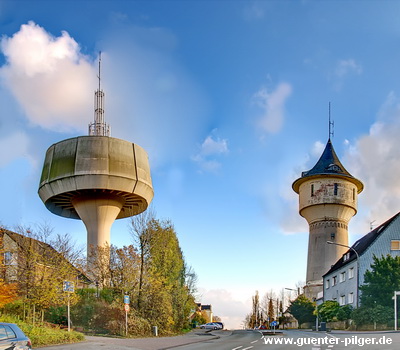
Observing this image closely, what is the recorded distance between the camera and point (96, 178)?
148 feet

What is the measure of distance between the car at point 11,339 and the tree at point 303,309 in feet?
170

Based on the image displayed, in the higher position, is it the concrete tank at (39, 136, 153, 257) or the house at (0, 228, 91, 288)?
the concrete tank at (39, 136, 153, 257)

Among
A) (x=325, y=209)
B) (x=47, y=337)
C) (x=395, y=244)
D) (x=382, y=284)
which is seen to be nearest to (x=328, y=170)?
(x=325, y=209)

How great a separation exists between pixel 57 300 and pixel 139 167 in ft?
71.9

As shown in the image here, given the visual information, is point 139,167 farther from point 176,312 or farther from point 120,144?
point 176,312

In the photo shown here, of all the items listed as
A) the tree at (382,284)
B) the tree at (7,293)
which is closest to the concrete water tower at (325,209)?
the tree at (382,284)

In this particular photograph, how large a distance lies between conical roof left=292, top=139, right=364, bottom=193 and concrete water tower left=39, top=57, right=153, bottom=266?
69.8ft

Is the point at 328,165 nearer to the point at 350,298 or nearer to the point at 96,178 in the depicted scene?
the point at 350,298

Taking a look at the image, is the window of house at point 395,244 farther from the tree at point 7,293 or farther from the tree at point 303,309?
the tree at point 7,293

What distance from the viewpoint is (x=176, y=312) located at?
37125 millimetres

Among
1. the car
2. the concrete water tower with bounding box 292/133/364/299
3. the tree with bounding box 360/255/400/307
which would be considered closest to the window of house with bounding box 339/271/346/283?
the concrete water tower with bounding box 292/133/364/299

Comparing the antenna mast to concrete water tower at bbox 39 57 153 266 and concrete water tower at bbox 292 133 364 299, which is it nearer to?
concrete water tower at bbox 39 57 153 266

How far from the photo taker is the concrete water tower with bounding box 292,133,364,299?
195ft

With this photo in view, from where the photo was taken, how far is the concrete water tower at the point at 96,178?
4531cm
